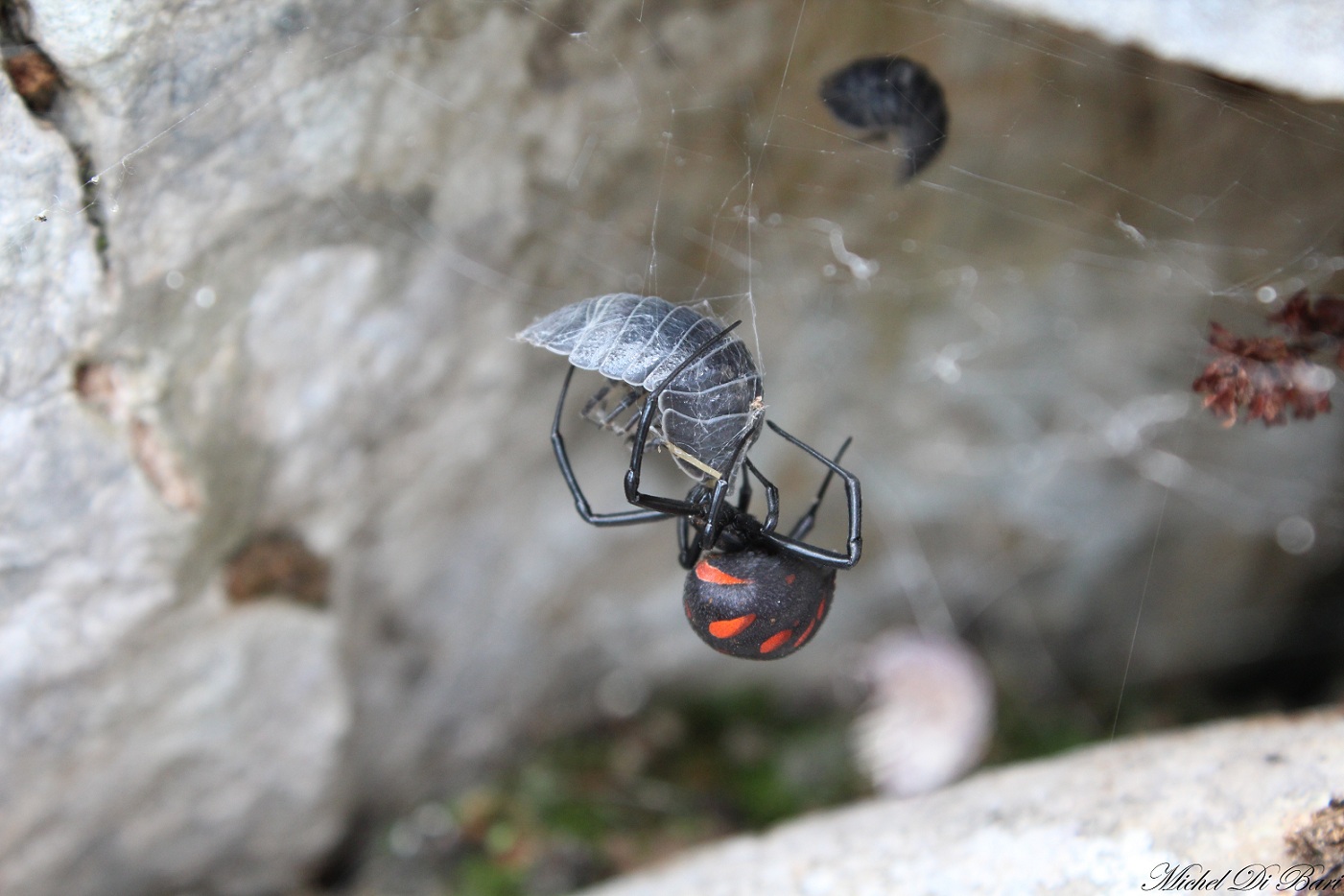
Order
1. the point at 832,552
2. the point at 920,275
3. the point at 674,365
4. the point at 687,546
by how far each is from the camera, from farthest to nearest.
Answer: the point at 920,275, the point at 687,546, the point at 832,552, the point at 674,365

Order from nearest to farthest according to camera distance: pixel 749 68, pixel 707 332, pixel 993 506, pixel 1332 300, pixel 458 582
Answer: pixel 707 332
pixel 1332 300
pixel 749 68
pixel 458 582
pixel 993 506

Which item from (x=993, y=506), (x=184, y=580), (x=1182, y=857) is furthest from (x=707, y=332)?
(x=993, y=506)

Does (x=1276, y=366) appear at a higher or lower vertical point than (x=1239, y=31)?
lower

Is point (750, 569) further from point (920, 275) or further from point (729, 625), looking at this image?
point (920, 275)

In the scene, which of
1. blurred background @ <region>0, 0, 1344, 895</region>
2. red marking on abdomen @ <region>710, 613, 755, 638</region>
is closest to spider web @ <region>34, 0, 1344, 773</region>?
blurred background @ <region>0, 0, 1344, 895</region>

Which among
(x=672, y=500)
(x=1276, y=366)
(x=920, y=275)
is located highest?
(x=1276, y=366)

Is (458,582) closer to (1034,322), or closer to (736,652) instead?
(736,652)

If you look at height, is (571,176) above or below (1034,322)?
Result: above

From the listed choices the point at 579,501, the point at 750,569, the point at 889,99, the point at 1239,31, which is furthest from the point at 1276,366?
the point at 579,501
